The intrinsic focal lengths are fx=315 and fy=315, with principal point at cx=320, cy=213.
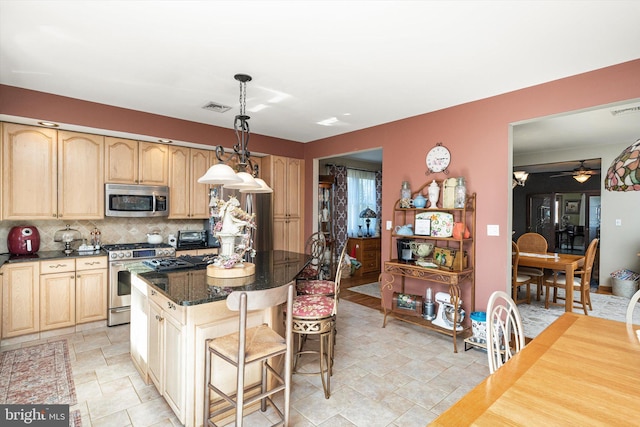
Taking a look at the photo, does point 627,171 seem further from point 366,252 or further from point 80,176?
point 366,252

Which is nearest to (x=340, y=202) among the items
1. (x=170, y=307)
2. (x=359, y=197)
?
(x=359, y=197)

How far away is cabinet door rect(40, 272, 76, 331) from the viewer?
338 centimetres

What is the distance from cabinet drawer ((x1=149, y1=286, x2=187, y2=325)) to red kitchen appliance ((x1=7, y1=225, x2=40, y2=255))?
2.42 metres

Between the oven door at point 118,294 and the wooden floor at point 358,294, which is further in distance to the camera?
the wooden floor at point 358,294

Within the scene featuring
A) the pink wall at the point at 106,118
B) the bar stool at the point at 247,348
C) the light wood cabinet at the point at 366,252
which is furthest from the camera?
the light wood cabinet at the point at 366,252

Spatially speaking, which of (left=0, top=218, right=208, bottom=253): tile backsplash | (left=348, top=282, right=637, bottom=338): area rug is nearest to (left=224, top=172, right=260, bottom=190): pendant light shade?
(left=0, top=218, right=208, bottom=253): tile backsplash

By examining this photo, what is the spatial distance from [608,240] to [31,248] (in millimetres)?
8764

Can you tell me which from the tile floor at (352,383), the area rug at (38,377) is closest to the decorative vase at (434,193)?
the tile floor at (352,383)

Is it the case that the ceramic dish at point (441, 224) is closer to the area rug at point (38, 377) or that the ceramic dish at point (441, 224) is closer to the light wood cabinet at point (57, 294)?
the area rug at point (38, 377)

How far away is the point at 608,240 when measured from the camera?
18.7ft

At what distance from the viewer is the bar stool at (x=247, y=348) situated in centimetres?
167

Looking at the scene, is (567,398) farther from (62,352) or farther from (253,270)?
(62,352)

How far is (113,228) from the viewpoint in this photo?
4.24 m

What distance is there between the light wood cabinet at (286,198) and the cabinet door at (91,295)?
2.37 meters
